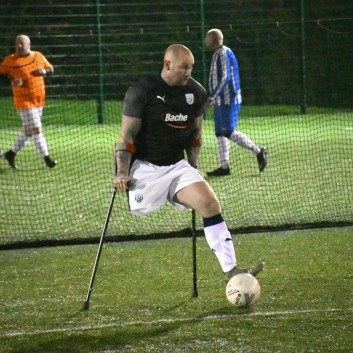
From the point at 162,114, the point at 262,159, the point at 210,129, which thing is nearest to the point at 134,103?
the point at 162,114

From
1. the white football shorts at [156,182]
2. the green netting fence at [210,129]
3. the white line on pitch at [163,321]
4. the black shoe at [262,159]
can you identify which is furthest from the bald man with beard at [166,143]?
the black shoe at [262,159]

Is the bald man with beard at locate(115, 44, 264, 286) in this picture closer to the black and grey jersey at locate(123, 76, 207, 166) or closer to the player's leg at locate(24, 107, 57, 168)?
the black and grey jersey at locate(123, 76, 207, 166)

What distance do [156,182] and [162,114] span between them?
50 cm

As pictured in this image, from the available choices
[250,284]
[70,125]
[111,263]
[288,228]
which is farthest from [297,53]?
[250,284]

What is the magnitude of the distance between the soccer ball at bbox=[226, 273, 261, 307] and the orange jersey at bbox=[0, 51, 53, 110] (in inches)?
342

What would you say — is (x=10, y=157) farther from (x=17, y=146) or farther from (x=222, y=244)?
(x=222, y=244)

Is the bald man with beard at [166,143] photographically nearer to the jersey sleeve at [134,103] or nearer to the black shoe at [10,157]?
the jersey sleeve at [134,103]

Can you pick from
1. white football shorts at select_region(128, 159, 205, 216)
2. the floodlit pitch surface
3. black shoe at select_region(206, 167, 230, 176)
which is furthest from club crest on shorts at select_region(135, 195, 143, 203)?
black shoe at select_region(206, 167, 230, 176)

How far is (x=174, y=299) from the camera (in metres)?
8.02

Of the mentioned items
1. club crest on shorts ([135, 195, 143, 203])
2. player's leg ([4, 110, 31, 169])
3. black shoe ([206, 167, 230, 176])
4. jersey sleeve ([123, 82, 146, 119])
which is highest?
jersey sleeve ([123, 82, 146, 119])

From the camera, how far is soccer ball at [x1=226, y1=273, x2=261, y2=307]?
24.4ft

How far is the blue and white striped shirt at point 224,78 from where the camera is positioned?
14.1m

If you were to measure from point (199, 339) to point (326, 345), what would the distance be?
0.81 meters

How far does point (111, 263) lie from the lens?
9.40 meters
